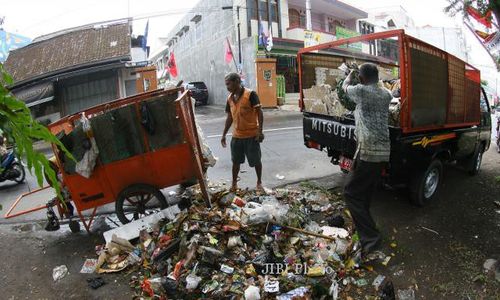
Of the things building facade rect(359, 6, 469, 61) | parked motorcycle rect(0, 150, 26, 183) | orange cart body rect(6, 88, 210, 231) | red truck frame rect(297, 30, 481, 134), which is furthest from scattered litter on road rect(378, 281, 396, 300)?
building facade rect(359, 6, 469, 61)

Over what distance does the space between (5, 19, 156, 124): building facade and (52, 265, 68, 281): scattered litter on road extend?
14165mm

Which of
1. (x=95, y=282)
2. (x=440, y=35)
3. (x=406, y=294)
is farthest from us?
(x=440, y=35)

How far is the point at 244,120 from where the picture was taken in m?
5.33

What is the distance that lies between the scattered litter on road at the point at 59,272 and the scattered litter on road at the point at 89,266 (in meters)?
0.17

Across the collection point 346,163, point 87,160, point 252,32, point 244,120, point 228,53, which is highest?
point 252,32

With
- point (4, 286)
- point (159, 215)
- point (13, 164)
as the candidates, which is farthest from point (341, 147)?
point (13, 164)

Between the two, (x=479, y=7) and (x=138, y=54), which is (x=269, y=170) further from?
(x=138, y=54)

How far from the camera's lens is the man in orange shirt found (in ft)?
17.3

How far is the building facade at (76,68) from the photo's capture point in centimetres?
1706

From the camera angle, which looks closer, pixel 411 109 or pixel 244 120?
pixel 411 109

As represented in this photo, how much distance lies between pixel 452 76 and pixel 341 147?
1.89m

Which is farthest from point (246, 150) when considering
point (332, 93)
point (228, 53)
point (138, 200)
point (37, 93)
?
point (228, 53)

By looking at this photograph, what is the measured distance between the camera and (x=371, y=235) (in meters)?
4.06

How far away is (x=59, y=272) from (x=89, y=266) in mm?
298
